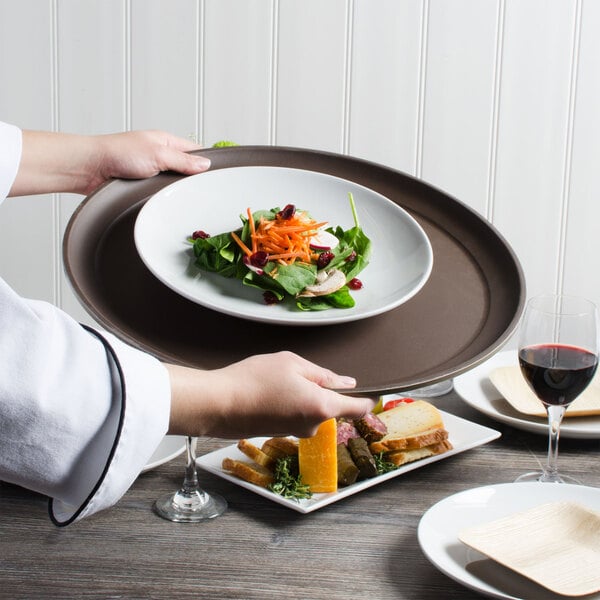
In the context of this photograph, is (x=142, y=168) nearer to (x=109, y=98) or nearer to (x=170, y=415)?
(x=170, y=415)

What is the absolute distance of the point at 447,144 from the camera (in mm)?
2656

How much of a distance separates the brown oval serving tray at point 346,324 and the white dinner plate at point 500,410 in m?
0.28

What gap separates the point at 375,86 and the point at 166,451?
5.67 ft

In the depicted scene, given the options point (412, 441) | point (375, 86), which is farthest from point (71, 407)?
point (375, 86)

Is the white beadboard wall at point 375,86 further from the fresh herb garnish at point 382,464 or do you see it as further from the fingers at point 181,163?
the fresh herb garnish at point 382,464

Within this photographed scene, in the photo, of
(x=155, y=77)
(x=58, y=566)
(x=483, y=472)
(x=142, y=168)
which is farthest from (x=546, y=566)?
(x=155, y=77)

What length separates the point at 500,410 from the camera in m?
1.32

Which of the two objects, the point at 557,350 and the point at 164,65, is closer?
the point at 557,350

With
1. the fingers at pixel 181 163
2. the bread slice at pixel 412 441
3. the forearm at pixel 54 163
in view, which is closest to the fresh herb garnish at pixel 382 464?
the bread slice at pixel 412 441

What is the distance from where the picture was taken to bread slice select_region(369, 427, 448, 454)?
1.13 metres

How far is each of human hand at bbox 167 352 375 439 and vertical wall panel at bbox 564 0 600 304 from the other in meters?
1.98

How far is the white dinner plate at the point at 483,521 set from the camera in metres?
0.85

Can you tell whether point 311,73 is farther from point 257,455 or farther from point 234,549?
point 234,549

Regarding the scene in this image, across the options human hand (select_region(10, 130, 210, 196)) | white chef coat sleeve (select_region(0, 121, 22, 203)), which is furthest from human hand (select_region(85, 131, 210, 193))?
white chef coat sleeve (select_region(0, 121, 22, 203))
